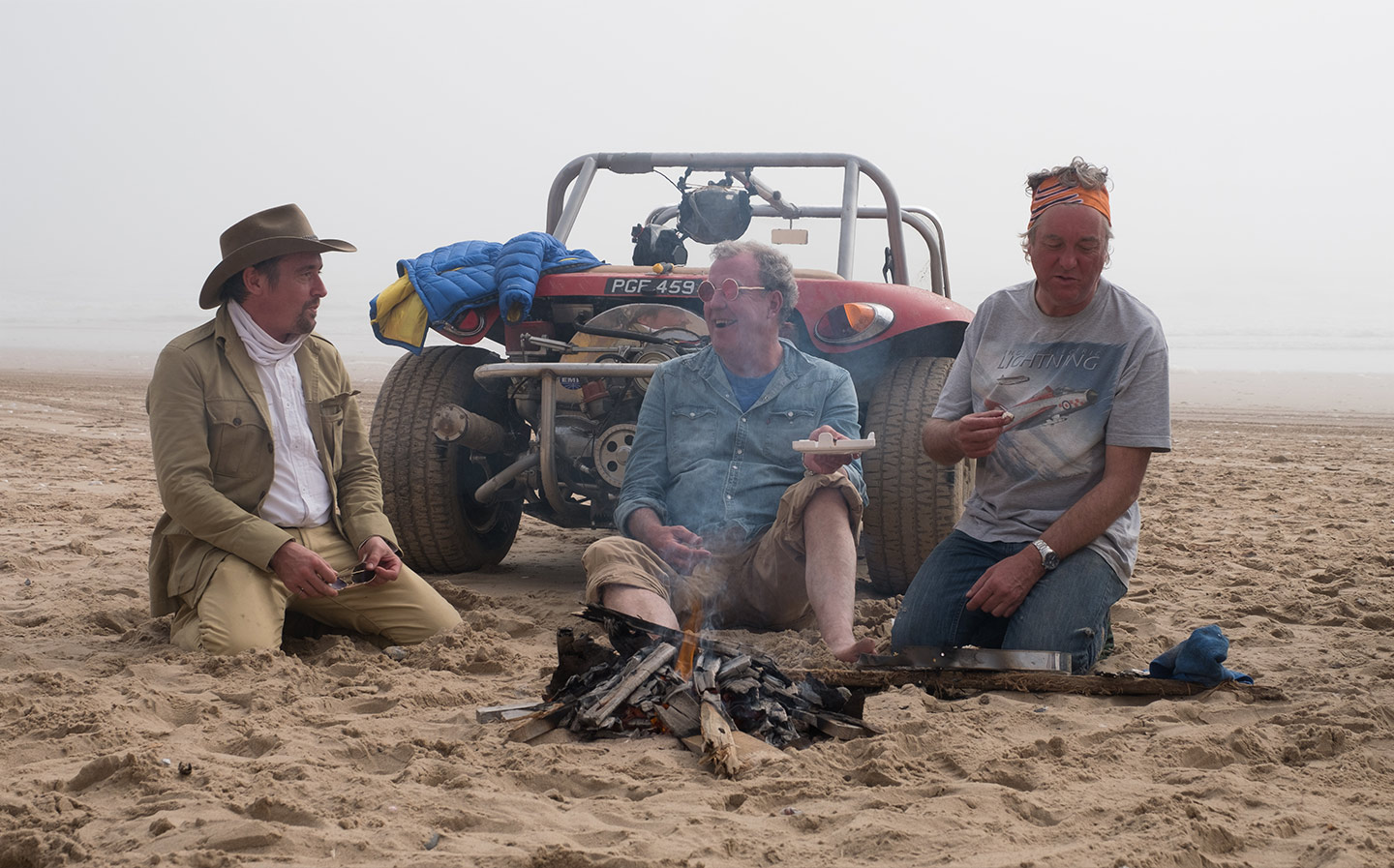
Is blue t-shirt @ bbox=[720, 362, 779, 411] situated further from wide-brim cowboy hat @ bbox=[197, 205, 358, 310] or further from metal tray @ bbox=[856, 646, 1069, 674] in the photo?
wide-brim cowboy hat @ bbox=[197, 205, 358, 310]

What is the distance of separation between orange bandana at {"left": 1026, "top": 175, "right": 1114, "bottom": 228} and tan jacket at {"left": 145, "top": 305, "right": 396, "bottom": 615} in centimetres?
227

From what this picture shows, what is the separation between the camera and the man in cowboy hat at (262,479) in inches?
143

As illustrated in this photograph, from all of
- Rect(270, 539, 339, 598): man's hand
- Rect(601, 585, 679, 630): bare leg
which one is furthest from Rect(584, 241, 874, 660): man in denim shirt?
Rect(270, 539, 339, 598): man's hand

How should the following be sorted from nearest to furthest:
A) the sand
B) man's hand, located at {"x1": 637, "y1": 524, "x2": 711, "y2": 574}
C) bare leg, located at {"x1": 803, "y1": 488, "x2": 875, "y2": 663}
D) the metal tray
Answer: the sand, the metal tray, bare leg, located at {"x1": 803, "y1": 488, "x2": 875, "y2": 663}, man's hand, located at {"x1": 637, "y1": 524, "x2": 711, "y2": 574}

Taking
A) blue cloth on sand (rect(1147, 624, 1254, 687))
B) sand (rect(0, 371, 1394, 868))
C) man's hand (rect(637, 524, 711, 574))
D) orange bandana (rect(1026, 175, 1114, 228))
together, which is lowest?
sand (rect(0, 371, 1394, 868))

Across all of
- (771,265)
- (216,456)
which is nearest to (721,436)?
(771,265)

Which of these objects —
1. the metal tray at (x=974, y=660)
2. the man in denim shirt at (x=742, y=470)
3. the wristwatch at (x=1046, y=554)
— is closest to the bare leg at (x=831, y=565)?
the man in denim shirt at (x=742, y=470)

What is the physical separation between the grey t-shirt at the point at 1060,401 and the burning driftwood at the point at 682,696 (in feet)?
3.02

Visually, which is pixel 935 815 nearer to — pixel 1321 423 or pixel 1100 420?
pixel 1100 420

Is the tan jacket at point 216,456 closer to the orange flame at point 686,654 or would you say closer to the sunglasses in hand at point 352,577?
Result: the sunglasses in hand at point 352,577

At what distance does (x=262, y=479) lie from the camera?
380 cm

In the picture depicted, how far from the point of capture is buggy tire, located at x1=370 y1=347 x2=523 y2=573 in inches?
191

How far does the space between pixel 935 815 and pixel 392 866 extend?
1007 millimetres

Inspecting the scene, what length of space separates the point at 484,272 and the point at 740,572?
5.49 ft
